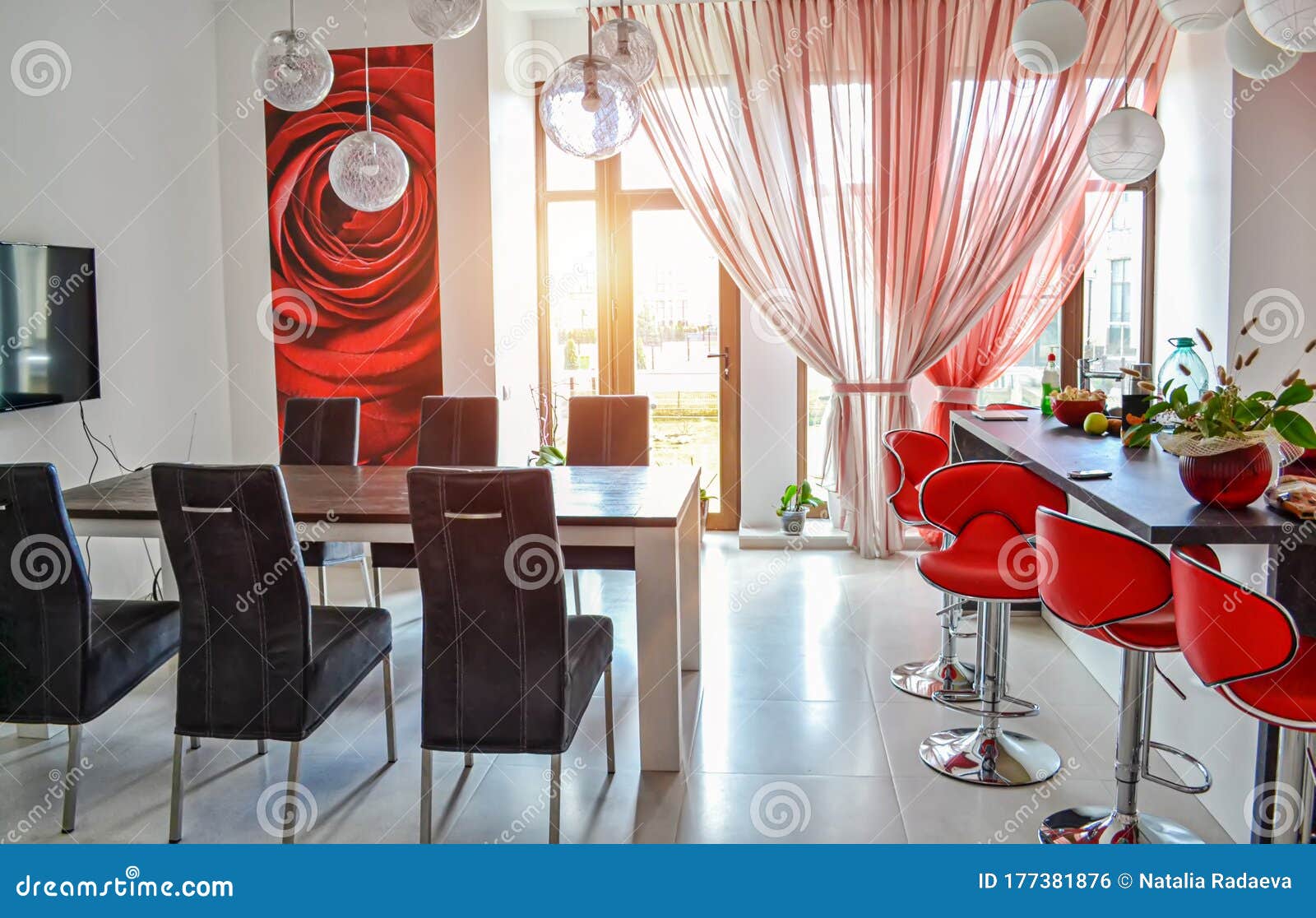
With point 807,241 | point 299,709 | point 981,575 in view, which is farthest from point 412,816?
point 807,241

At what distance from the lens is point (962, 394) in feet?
18.3

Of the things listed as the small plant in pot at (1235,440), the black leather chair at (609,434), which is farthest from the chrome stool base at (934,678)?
the small plant in pot at (1235,440)

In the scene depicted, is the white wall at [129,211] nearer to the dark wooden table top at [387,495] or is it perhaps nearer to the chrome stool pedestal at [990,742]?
the dark wooden table top at [387,495]

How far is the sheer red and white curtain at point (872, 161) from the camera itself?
5.16 m

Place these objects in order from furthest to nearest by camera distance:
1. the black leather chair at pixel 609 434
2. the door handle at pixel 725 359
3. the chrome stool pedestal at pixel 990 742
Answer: the door handle at pixel 725 359 < the black leather chair at pixel 609 434 < the chrome stool pedestal at pixel 990 742

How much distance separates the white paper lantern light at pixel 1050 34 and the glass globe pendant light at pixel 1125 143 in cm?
31

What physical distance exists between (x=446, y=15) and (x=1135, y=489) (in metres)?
2.17

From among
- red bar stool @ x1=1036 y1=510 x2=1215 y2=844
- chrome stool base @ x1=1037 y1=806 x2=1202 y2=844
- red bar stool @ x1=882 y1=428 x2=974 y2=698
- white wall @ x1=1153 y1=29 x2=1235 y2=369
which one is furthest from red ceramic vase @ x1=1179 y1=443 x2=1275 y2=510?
white wall @ x1=1153 y1=29 x2=1235 y2=369

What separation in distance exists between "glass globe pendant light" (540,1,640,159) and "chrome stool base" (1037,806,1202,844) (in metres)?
2.14

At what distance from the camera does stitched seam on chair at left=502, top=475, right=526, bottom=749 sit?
231 centimetres

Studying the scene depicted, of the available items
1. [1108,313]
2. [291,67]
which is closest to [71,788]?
[291,67]

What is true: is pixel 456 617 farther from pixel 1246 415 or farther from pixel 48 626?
pixel 1246 415

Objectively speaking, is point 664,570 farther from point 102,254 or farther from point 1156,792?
point 102,254

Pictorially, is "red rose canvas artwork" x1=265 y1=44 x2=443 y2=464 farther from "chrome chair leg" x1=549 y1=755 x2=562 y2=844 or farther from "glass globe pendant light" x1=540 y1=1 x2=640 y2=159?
"chrome chair leg" x1=549 y1=755 x2=562 y2=844
